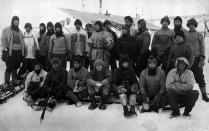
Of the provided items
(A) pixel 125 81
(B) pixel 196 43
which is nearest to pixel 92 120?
(A) pixel 125 81

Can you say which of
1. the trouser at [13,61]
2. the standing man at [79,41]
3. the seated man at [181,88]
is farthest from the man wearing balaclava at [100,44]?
the trouser at [13,61]

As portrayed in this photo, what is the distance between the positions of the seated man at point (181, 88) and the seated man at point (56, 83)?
2.25 metres

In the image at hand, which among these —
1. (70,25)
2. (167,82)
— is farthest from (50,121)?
(70,25)

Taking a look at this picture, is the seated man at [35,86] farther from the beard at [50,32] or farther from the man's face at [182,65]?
the man's face at [182,65]

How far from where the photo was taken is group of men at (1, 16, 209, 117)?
693 centimetres

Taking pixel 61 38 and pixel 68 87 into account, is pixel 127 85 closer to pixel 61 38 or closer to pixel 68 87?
pixel 68 87

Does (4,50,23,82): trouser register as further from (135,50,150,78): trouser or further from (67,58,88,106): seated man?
(135,50,150,78): trouser

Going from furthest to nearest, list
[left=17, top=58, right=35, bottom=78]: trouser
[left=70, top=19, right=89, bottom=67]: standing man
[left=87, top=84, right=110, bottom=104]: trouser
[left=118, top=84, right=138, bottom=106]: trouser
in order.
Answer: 1. [left=17, top=58, right=35, bottom=78]: trouser
2. [left=70, top=19, right=89, bottom=67]: standing man
3. [left=87, top=84, right=110, bottom=104]: trouser
4. [left=118, top=84, right=138, bottom=106]: trouser

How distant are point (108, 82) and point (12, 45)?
2.73 metres

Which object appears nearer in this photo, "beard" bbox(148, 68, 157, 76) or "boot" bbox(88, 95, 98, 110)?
"beard" bbox(148, 68, 157, 76)

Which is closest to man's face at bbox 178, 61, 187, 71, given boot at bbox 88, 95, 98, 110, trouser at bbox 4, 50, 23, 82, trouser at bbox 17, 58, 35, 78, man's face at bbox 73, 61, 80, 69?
boot at bbox 88, 95, 98, 110

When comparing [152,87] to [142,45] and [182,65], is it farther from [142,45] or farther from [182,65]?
[142,45]

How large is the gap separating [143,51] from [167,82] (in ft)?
4.01

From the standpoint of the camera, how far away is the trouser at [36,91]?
759 centimetres
